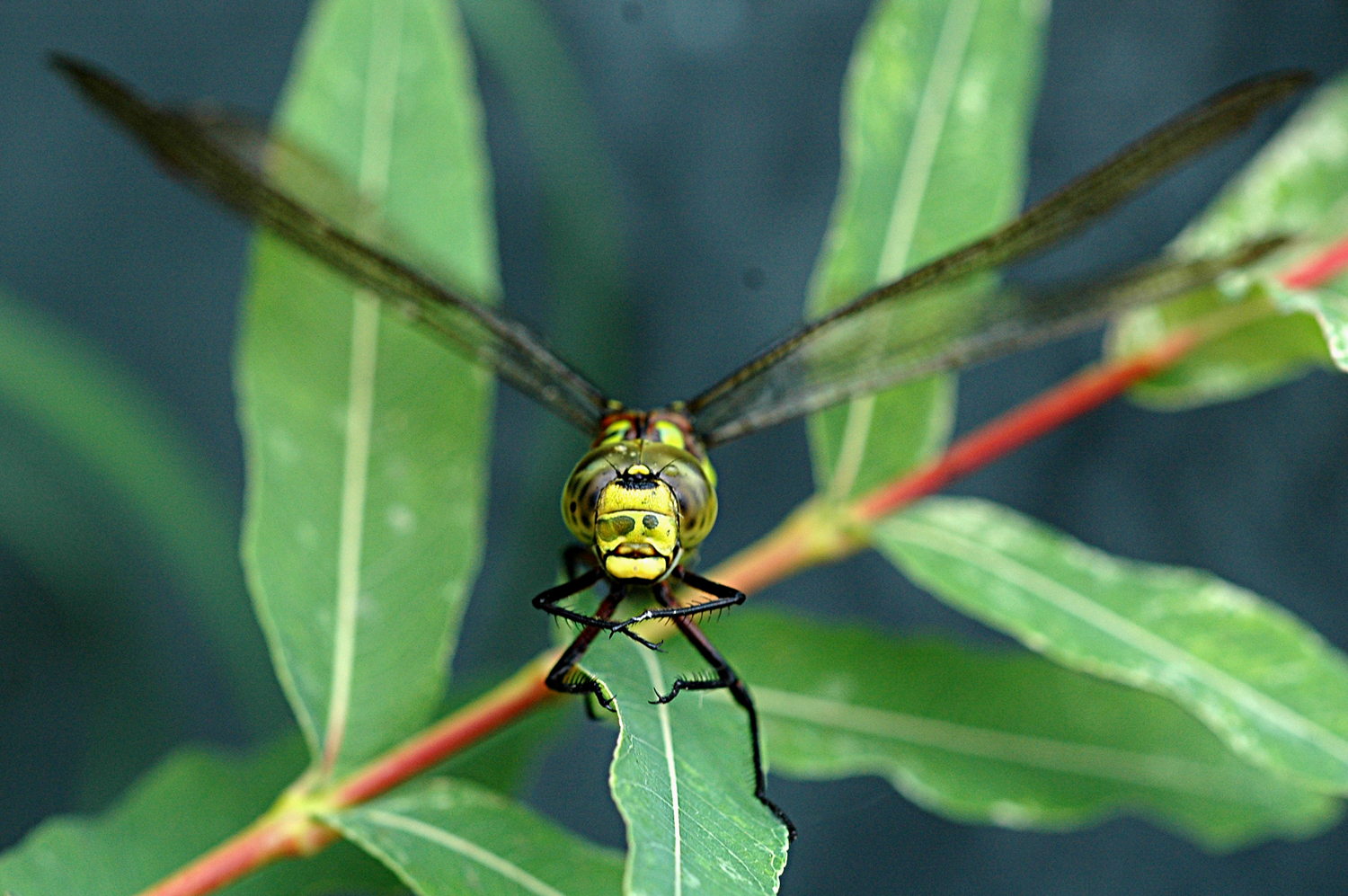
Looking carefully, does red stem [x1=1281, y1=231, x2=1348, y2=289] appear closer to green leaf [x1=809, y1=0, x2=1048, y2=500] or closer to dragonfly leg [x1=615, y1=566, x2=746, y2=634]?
green leaf [x1=809, y1=0, x2=1048, y2=500]

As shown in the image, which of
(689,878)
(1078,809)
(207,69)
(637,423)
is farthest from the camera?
(207,69)

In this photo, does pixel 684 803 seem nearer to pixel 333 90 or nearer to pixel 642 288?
pixel 333 90

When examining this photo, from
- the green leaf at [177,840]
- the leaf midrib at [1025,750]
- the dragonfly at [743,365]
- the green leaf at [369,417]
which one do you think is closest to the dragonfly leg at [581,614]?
the dragonfly at [743,365]

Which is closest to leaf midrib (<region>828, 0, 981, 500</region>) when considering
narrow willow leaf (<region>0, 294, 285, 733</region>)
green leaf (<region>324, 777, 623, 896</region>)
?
green leaf (<region>324, 777, 623, 896</region>)

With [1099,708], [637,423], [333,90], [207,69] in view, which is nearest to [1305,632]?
[1099,708]

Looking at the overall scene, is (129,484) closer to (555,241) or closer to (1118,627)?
(555,241)

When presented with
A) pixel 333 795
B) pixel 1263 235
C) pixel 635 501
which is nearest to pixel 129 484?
pixel 333 795
